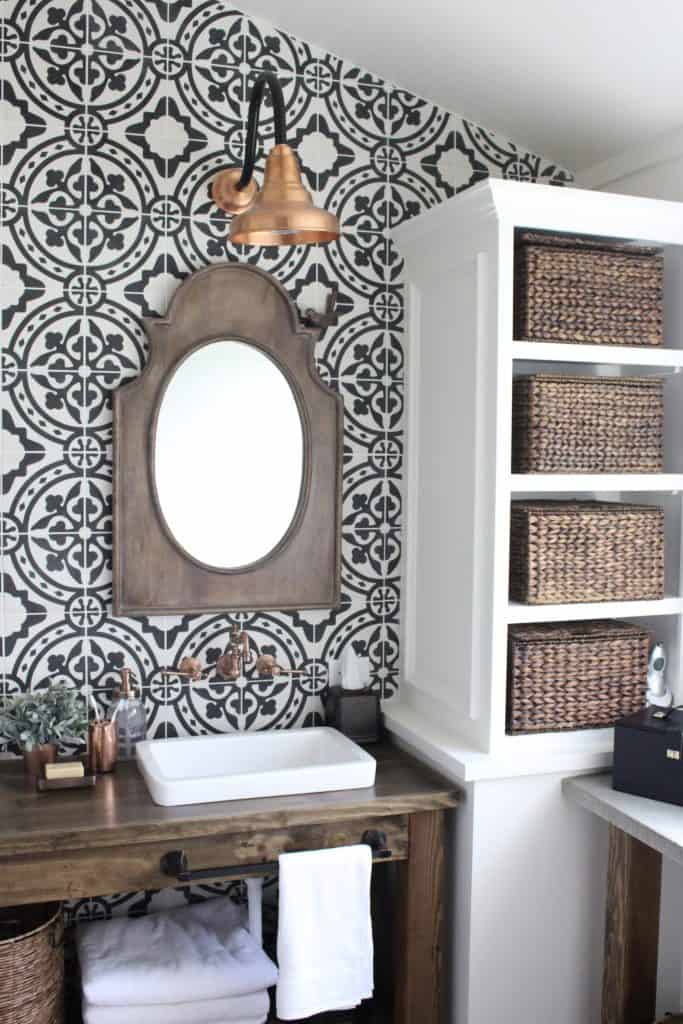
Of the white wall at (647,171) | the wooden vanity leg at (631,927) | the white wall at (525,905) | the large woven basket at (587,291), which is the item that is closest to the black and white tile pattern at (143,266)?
the white wall at (647,171)

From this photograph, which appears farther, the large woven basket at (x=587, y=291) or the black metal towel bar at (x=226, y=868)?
the large woven basket at (x=587, y=291)

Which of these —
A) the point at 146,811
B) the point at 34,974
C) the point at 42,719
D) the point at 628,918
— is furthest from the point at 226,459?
the point at 628,918

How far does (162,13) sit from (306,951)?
93.7 inches

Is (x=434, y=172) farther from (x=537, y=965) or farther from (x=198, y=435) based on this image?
(x=537, y=965)

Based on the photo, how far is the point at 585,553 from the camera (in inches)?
107

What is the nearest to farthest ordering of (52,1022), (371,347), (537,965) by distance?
(52,1022)
(537,965)
(371,347)

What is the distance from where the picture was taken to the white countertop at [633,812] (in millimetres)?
2314

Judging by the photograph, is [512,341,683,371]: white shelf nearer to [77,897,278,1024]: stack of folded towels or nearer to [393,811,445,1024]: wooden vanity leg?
[393,811,445,1024]: wooden vanity leg

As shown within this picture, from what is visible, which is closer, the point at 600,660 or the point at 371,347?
the point at 600,660

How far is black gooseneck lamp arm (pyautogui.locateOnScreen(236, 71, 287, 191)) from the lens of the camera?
235 cm

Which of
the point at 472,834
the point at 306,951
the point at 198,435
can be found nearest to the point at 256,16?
the point at 198,435

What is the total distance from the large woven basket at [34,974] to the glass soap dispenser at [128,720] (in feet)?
1.41

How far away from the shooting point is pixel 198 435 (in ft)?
9.59

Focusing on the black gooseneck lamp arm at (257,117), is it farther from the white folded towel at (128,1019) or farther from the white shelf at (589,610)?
the white folded towel at (128,1019)
